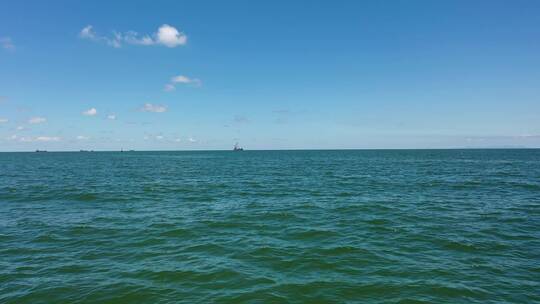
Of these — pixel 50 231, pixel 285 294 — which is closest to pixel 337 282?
pixel 285 294

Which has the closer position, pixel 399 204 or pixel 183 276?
pixel 183 276

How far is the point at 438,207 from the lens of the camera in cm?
2555

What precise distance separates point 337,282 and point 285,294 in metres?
2.28

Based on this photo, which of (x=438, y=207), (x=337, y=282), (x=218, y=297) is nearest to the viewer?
(x=218, y=297)

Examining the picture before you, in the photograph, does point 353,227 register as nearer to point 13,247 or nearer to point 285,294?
point 285,294

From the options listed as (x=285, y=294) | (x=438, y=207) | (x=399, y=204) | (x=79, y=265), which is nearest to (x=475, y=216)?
(x=438, y=207)

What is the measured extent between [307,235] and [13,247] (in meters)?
15.8

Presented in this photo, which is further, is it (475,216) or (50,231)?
(475,216)

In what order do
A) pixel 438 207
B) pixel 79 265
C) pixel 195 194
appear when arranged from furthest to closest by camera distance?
pixel 195 194, pixel 438 207, pixel 79 265

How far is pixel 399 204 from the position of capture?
2697cm

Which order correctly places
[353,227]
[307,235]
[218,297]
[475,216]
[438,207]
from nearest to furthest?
[218,297] < [307,235] < [353,227] < [475,216] < [438,207]

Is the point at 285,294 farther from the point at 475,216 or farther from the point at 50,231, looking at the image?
the point at 475,216

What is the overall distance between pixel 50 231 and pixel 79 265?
23.9ft

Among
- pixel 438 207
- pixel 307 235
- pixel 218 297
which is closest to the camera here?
pixel 218 297
